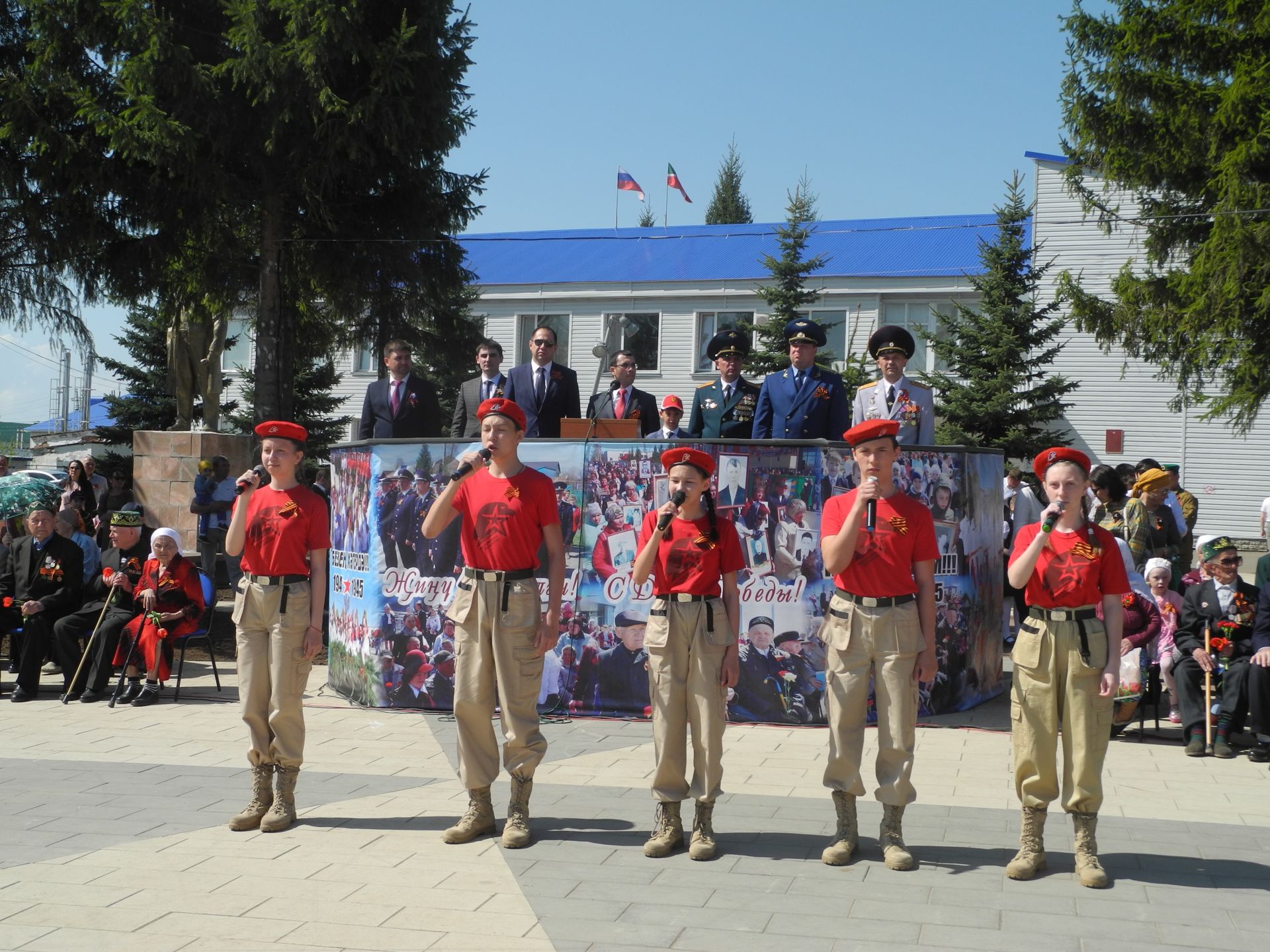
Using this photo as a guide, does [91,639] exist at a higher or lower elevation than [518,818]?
higher

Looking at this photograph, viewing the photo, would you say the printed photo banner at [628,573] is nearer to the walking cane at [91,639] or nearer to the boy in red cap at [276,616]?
the walking cane at [91,639]

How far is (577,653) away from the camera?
30.1 ft

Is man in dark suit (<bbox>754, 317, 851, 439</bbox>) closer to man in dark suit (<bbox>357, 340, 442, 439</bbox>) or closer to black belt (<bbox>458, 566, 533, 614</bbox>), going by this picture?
man in dark suit (<bbox>357, 340, 442, 439</bbox>)

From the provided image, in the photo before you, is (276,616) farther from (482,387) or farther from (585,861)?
(482,387)

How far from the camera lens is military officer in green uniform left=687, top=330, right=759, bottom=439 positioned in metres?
10.0

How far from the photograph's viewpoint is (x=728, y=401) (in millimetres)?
10094

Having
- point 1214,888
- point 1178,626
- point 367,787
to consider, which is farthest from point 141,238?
point 1214,888

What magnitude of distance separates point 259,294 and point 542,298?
61.2 feet

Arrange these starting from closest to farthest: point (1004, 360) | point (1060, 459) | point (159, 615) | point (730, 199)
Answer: point (1060, 459), point (159, 615), point (1004, 360), point (730, 199)

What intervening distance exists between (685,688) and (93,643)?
647cm

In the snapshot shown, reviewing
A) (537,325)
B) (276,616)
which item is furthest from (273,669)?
(537,325)

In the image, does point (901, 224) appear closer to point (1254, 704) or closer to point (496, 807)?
point (1254, 704)

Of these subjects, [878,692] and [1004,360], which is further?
[1004,360]

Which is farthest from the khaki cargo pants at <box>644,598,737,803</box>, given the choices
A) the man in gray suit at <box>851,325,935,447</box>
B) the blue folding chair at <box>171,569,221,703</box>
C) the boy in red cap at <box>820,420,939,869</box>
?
the blue folding chair at <box>171,569,221,703</box>
